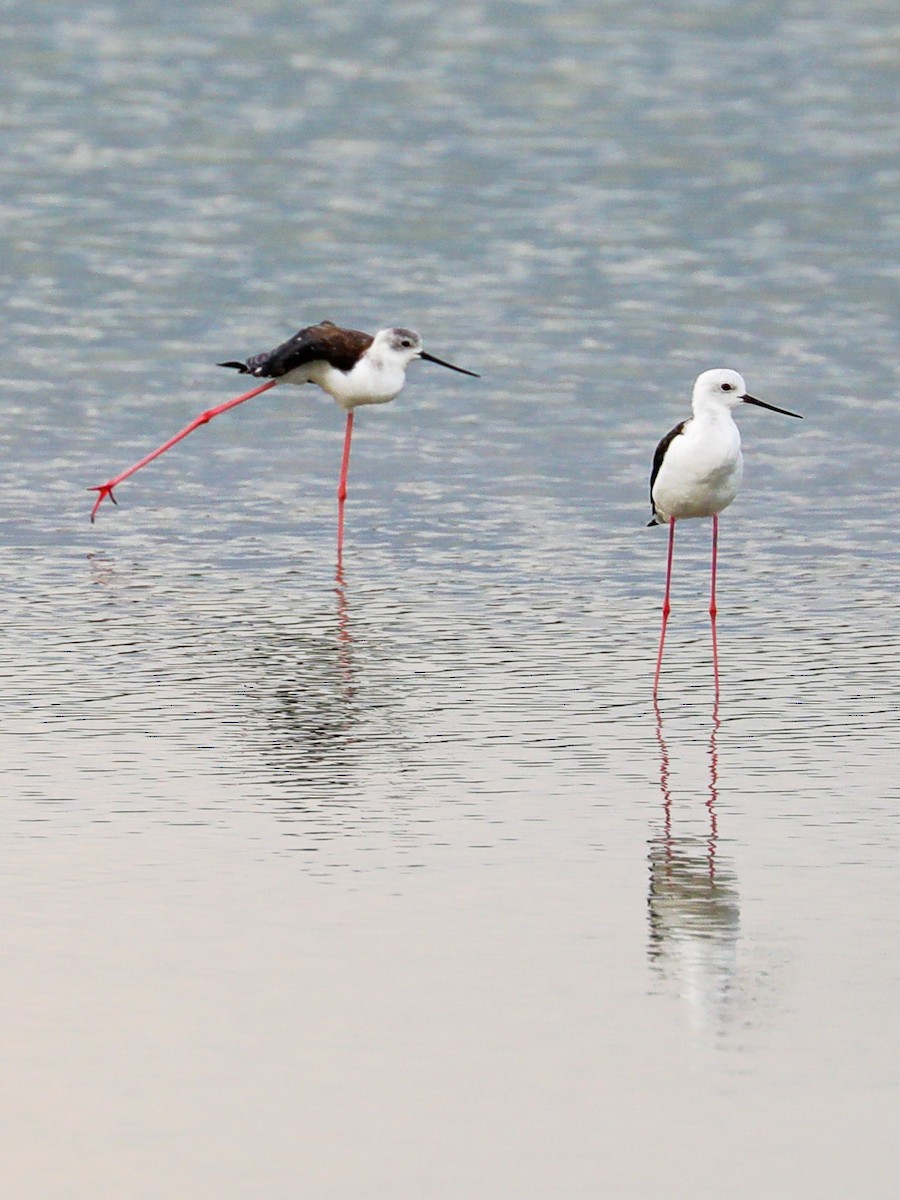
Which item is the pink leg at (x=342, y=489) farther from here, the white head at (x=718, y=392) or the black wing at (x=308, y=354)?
the white head at (x=718, y=392)

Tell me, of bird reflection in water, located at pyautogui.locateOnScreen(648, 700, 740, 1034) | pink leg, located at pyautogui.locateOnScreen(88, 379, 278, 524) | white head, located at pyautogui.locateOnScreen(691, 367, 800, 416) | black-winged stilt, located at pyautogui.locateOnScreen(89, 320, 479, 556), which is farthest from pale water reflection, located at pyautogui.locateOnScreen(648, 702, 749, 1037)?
black-winged stilt, located at pyautogui.locateOnScreen(89, 320, 479, 556)

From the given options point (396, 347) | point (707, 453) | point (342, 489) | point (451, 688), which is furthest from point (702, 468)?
point (396, 347)

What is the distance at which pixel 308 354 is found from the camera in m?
12.8

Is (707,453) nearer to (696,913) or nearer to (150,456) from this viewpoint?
(696,913)

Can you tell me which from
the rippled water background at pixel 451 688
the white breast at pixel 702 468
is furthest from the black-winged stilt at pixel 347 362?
the white breast at pixel 702 468

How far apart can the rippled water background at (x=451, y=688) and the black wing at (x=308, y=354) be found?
51cm

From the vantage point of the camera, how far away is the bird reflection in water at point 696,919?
5188mm

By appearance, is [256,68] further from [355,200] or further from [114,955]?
[114,955]

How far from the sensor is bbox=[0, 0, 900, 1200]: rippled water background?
15.3 feet

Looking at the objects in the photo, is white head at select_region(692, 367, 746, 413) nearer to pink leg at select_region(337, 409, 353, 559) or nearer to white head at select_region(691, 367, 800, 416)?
white head at select_region(691, 367, 800, 416)

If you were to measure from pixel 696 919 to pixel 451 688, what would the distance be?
252cm

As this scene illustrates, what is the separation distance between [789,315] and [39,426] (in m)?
5.10

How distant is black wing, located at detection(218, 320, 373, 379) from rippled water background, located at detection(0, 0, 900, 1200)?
0.51 m

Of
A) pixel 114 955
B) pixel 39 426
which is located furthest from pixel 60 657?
pixel 39 426
